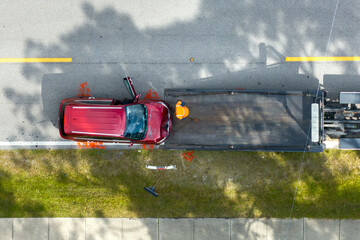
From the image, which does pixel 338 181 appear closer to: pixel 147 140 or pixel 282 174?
pixel 282 174

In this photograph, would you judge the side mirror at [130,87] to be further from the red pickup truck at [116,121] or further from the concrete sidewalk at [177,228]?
the concrete sidewalk at [177,228]

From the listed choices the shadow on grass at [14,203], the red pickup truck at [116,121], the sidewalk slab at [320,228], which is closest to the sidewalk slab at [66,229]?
the shadow on grass at [14,203]

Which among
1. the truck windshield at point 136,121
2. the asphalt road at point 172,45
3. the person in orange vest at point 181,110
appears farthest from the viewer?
the asphalt road at point 172,45

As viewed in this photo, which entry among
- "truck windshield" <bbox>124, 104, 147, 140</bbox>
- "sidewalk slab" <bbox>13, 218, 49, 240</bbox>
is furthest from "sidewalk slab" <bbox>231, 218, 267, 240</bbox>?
"sidewalk slab" <bbox>13, 218, 49, 240</bbox>

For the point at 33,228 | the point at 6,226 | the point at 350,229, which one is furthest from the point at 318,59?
the point at 6,226

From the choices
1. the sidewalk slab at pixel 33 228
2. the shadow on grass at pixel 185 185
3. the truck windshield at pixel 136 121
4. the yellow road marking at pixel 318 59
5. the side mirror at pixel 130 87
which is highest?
the yellow road marking at pixel 318 59

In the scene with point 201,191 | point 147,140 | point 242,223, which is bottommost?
point 242,223

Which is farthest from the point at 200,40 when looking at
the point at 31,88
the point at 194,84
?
the point at 31,88

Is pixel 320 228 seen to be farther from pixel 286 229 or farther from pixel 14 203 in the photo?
pixel 14 203
